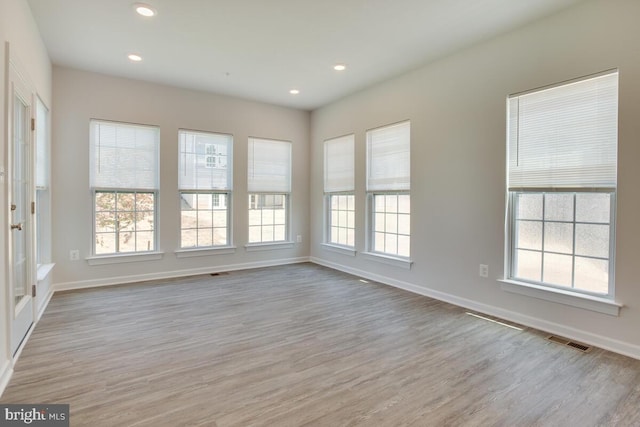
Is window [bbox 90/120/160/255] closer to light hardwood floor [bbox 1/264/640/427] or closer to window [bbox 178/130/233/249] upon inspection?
window [bbox 178/130/233/249]

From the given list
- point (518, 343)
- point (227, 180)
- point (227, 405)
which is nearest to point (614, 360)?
point (518, 343)

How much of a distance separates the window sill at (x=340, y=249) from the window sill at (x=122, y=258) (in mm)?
2674

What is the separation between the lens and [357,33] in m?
3.42

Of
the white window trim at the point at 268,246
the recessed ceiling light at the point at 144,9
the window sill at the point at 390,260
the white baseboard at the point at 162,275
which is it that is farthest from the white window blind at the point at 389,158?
the recessed ceiling light at the point at 144,9

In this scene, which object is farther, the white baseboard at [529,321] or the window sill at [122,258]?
the window sill at [122,258]

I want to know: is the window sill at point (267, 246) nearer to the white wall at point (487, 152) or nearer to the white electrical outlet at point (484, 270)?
the white wall at point (487, 152)

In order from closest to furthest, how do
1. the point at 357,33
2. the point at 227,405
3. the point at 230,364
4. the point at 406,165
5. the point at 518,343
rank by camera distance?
1. the point at 227,405
2. the point at 230,364
3. the point at 518,343
4. the point at 357,33
5. the point at 406,165

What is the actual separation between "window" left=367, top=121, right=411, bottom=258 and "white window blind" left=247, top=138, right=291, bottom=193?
5.74 feet

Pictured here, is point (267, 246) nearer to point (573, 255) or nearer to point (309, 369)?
point (309, 369)

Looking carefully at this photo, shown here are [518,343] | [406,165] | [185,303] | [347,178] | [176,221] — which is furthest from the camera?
[347,178]

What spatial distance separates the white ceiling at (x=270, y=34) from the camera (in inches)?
117

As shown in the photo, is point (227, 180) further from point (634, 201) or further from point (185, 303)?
point (634, 201)

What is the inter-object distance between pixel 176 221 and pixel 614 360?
5202mm
